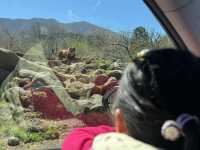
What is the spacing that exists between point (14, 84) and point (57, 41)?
7.34 m

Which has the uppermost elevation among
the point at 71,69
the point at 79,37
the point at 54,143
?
the point at 79,37

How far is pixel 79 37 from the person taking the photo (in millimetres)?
23094

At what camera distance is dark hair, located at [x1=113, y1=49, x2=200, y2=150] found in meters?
1.06

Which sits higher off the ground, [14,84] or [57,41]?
[57,41]

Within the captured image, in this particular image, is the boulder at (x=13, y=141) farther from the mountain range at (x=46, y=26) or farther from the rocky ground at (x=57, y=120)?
the mountain range at (x=46, y=26)

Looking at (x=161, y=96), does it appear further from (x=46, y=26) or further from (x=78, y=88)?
(x=46, y=26)

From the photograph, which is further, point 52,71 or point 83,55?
point 83,55

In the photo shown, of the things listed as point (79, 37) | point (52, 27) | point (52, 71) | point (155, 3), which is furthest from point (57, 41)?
point (155, 3)

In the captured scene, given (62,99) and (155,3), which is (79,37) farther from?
(155,3)

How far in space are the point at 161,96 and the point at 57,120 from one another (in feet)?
34.9

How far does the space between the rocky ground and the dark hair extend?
566cm

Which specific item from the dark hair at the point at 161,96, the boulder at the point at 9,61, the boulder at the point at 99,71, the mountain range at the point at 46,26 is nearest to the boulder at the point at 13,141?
the boulder at the point at 99,71

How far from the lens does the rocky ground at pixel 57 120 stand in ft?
31.6

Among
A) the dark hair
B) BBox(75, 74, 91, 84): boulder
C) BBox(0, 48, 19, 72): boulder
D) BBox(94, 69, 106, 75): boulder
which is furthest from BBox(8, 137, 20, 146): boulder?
the dark hair
